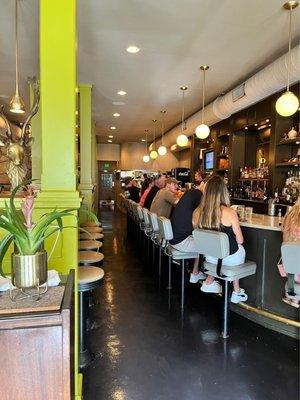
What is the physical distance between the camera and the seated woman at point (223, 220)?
9.82 ft

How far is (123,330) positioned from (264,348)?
1.33 m

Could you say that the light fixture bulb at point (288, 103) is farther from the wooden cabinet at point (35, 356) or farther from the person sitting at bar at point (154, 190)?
the wooden cabinet at point (35, 356)

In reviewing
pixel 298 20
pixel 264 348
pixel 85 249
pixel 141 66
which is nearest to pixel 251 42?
pixel 298 20

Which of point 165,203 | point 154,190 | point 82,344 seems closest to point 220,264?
point 82,344

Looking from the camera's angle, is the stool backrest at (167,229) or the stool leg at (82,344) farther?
the stool backrest at (167,229)

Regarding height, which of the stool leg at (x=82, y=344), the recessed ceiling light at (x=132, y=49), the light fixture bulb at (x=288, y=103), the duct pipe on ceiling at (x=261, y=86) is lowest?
the stool leg at (x=82, y=344)

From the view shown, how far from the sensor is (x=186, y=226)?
377cm

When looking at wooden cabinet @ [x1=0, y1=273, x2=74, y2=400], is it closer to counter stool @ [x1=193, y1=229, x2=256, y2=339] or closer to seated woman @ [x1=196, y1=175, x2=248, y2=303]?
counter stool @ [x1=193, y1=229, x2=256, y2=339]

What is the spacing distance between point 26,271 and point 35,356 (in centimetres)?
36

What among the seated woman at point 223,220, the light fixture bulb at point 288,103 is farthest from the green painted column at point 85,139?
the light fixture bulb at point 288,103

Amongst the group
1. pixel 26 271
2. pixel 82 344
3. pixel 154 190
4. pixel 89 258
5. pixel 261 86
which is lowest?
pixel 82 344

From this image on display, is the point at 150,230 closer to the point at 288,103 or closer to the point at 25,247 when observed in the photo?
the point at 288,103

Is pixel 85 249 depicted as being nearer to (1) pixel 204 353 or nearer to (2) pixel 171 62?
(1) pixel 204 353

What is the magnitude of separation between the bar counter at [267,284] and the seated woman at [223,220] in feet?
0.49
